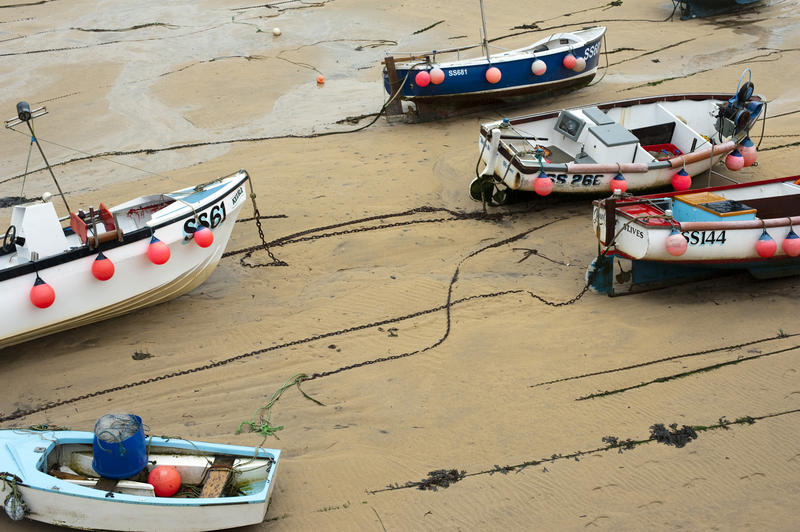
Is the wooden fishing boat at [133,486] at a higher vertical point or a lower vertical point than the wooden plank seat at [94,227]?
lower

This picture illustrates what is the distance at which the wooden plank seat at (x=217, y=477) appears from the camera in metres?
6.02

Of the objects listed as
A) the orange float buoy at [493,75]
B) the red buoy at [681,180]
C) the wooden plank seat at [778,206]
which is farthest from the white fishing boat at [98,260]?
the orange float buoy at [493,75]

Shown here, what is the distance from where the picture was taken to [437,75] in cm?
1387

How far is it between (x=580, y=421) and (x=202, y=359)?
3.97 metres

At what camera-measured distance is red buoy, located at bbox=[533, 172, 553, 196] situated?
10.4m

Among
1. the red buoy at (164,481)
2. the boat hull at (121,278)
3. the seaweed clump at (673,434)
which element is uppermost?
the boat hull at (121,278)

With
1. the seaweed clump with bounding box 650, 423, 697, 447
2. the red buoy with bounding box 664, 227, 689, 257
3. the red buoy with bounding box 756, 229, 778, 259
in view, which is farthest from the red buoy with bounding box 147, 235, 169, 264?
the red buoy with bounding box 756, 229, 778, 259

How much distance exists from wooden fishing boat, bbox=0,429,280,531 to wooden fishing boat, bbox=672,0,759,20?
1739 centimetres

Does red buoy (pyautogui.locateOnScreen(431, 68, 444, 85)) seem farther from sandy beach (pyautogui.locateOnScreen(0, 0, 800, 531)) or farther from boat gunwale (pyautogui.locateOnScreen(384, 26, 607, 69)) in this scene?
sandy beach (pyautogui.locateOnScreen(0, 0, 800, 531))

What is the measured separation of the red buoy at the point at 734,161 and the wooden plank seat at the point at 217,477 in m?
8.38

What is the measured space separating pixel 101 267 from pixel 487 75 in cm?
837

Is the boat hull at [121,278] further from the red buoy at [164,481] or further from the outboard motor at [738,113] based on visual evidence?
the outboard motor at [738,113]

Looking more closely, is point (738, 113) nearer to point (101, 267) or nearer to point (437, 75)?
point (437, 75)

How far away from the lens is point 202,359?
825 centimetres
